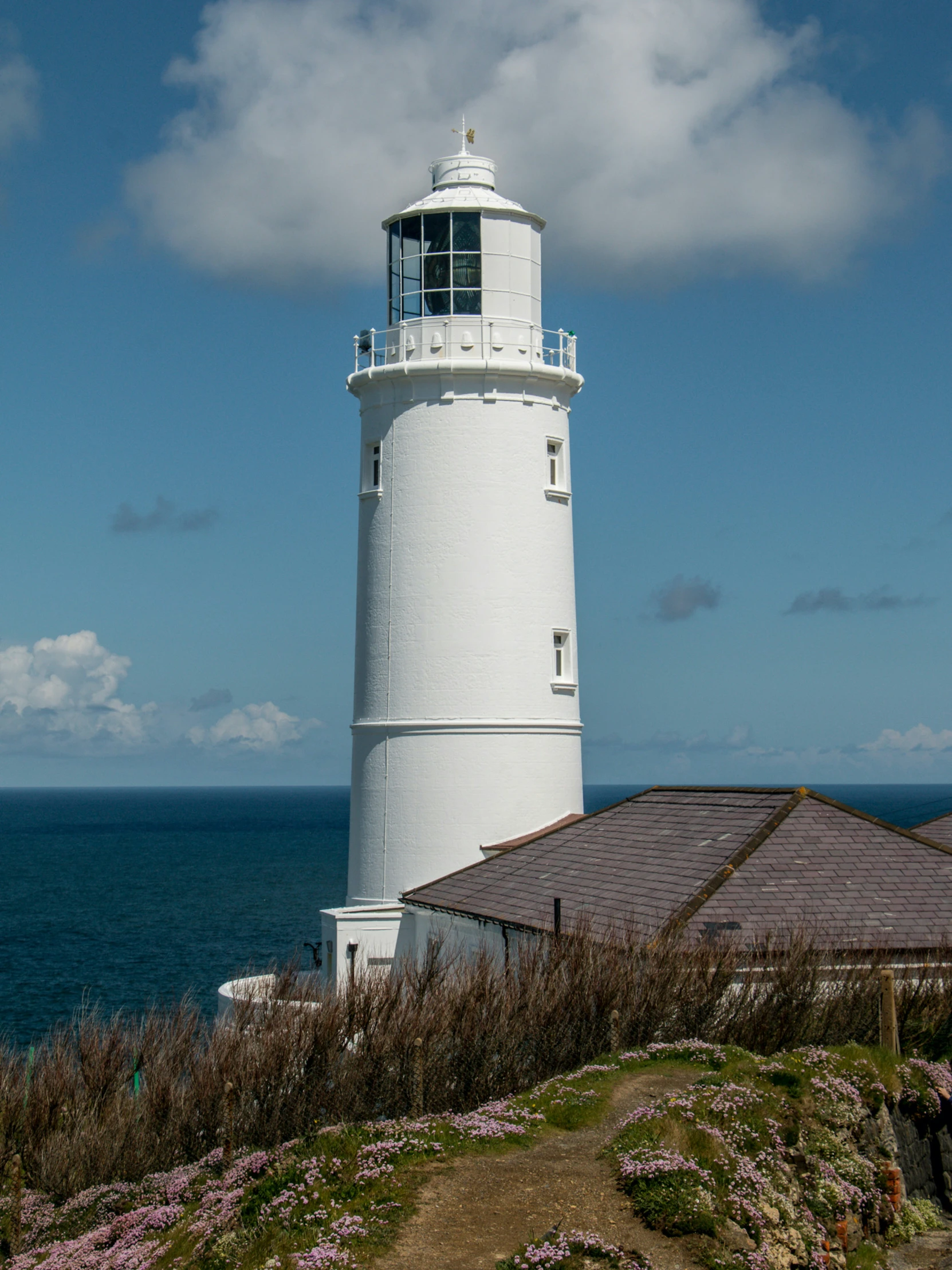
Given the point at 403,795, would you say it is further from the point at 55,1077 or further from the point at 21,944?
the point at 21,944

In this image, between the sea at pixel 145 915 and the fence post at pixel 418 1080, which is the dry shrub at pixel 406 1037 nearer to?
the fence post at pixel 418 1080

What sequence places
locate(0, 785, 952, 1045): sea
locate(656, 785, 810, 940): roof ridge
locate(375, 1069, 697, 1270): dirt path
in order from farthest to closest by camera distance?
locate(0, 785, 952, 1045): sea → locate(656, 785, 810, 940): roof ridge → locate(375, 1069, 697, 1270): dirt path

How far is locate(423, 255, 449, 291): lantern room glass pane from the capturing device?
88.9 feet

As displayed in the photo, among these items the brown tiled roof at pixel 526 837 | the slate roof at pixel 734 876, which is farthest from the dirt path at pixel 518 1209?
the brown tiled roof at pixel 526 837

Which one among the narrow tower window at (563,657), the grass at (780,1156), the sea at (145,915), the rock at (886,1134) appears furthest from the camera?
the sea at (145,915)

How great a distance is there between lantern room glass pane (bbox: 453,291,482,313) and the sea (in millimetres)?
12822

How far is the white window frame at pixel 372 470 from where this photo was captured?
2714cm

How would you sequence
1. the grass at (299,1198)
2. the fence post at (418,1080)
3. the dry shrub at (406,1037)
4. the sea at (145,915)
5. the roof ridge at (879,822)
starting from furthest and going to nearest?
the sea at (145,915), the roof ridge at (879,822), the dry shrub at (406,1037), the fence post at (418,1080), the grass at (299,1198)

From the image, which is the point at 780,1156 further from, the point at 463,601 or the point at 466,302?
the point at 466,302

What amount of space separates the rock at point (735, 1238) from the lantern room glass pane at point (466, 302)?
19856 millimetres

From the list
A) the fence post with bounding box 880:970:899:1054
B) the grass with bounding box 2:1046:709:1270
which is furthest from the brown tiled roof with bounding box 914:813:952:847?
the grass with bounding box 2:1046:709:1270

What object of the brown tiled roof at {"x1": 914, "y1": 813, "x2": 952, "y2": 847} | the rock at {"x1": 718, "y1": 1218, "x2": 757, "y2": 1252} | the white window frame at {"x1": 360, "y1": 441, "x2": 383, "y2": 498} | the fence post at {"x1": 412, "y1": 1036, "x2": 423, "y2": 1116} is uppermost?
the white window frame at {"x1": 360, "y1": 441, "x2": 383, "y2": 498}

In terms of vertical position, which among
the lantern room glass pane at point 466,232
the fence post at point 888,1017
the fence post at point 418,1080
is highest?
the lantern room glass pane at point 466,232

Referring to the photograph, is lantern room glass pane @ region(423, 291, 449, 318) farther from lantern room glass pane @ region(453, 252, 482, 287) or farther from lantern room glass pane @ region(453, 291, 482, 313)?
lantern room glass pane @ region(453, 252, 482, 287)
